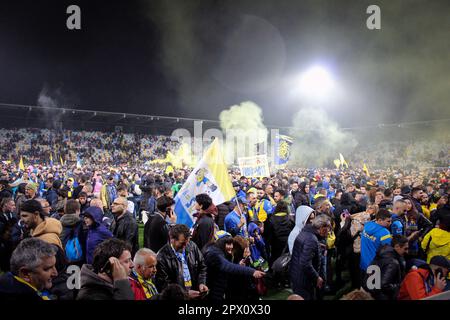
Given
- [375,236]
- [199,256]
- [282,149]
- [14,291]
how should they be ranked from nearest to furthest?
[14,291] → [199,256] → [375,236] → [282,149]

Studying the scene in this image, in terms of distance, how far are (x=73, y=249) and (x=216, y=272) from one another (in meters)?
1.75

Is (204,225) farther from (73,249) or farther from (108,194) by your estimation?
(108,194)

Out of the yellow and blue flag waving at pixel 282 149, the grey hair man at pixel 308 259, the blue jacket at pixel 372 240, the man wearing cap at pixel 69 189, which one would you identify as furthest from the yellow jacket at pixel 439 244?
the yellow and blue flag waving at pixel 282 149

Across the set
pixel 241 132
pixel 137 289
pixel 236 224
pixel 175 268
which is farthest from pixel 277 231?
pixel 241 132

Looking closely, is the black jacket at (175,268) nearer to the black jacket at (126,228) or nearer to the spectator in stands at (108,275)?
the spectator in stands at (108,275)

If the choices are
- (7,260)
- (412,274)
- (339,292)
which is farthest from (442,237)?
(7,260)

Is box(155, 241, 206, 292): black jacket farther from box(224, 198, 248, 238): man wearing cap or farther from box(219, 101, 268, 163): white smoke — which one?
box(219, 101, 268, 163): white smoke

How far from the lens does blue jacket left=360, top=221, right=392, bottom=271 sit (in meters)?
4.47

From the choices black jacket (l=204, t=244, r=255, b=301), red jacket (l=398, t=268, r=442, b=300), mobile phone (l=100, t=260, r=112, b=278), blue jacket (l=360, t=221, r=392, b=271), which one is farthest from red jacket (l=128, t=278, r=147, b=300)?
blue jacket (l=360, t=221, r=392, b=271)

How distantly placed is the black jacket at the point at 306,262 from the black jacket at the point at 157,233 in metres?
1.44

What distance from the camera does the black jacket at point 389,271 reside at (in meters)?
3.63

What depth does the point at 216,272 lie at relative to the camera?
3.68 metres
